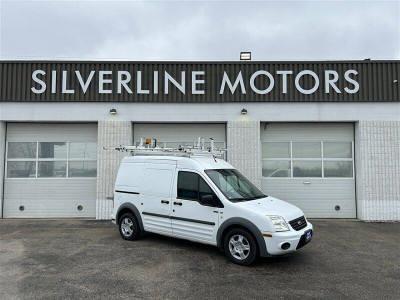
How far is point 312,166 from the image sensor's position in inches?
405

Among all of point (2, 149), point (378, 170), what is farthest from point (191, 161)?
point (2, 149)

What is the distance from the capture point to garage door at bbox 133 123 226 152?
1045 cm

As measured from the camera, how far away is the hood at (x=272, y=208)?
17.7 ft

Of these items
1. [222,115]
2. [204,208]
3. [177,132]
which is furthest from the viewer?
[177,132]

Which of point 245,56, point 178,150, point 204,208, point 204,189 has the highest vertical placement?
point 245,56

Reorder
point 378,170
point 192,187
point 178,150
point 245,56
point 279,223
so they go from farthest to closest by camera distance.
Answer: point 245,56 < point 378,170 < point 178,150 < point 192,187 < point 279,223

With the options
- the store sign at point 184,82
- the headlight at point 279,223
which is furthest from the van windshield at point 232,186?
the store sign at point 184,82

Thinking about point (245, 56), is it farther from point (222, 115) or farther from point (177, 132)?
point (177, 132)

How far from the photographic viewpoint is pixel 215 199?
Answer: 5812 mm

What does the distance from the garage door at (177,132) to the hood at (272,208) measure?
4695 mm

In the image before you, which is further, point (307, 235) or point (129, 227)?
point (129, 227)

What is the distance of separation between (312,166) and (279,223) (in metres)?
5.66

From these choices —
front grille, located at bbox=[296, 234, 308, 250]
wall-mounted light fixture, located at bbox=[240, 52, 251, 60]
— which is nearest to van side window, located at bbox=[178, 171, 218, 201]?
front grille, located at bbox=[296, 234, 308, 250]

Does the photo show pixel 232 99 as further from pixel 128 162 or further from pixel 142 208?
pixel 142 208
